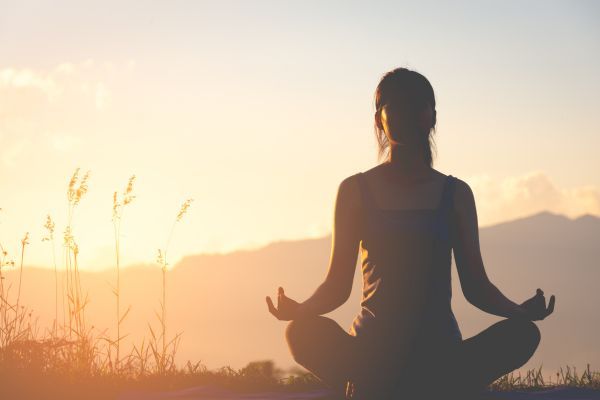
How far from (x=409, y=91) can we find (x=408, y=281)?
978 mm

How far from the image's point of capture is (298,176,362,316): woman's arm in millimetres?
4273

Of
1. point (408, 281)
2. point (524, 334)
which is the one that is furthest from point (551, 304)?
point (408, 281)

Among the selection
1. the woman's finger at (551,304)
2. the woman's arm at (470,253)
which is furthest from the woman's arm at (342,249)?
the woman's finger at (551,304)

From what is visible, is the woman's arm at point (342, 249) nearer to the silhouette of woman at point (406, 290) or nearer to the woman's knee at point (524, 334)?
the silhouette of woman at point (406, 290)

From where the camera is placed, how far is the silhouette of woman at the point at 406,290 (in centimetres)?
407

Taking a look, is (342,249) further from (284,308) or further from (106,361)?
(106,361)

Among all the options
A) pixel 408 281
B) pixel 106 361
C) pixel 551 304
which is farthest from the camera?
pixel 106 361

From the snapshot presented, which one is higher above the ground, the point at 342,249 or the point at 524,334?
the point at 342,249

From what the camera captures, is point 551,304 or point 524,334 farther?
point 524,334

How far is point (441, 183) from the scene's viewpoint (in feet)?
14.1

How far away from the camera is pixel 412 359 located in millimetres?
4105

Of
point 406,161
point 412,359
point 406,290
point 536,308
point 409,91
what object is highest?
point 409,91

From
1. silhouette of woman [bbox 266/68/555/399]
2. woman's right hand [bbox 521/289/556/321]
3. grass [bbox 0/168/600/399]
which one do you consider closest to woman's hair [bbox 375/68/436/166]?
silhouette of woman [bbox 266/68/555/399]

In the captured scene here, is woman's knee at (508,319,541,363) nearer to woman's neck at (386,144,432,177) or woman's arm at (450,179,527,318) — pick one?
woman's arm at (450,179,527,318)
